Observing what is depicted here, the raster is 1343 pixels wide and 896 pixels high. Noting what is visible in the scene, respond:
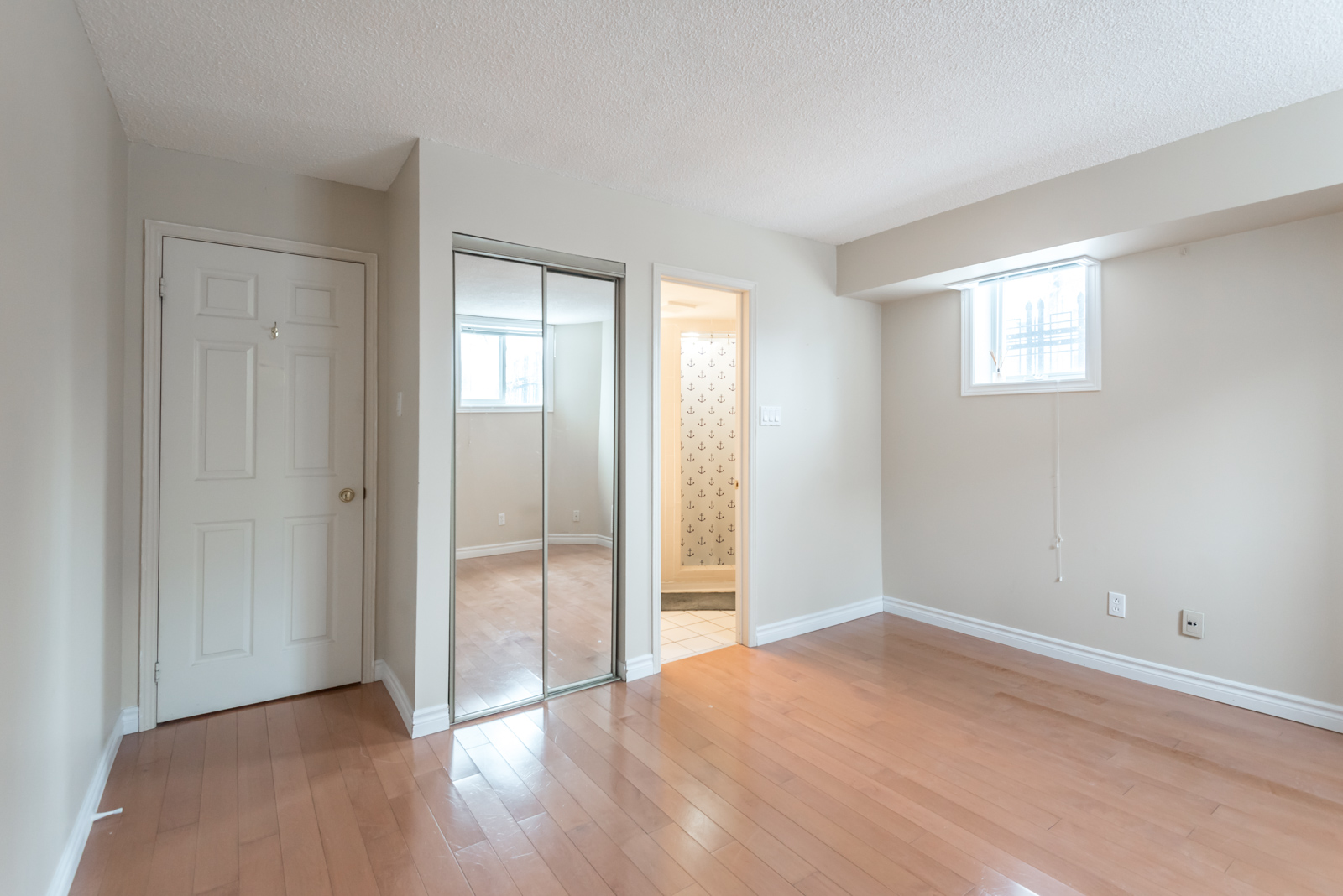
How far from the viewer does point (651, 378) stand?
323 cm

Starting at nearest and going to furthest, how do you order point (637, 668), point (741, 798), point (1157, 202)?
point (741, 798)
point (1157, 202)
point (637, 668)

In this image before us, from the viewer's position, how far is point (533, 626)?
2.92 meters

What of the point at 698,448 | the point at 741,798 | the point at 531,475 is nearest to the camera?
the point at 741,798

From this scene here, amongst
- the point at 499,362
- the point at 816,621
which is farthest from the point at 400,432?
the point at 816,621

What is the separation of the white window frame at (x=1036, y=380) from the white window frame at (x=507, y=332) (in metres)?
2.53

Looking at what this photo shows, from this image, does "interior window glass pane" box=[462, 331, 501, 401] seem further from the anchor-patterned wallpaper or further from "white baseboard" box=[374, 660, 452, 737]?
the anchor-patterned wallpaper

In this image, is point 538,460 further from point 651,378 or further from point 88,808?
point 88,808

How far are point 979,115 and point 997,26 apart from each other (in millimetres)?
570

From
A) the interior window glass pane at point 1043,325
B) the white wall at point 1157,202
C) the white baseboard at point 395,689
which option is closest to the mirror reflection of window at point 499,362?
the white baseboard at point 395,689

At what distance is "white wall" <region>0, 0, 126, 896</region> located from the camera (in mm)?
1317

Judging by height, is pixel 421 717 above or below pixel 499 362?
below

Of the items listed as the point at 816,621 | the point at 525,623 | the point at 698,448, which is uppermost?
the point at 698,448

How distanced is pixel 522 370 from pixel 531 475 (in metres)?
0.50

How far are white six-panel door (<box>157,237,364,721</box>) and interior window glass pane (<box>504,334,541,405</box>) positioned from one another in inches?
33.6
